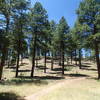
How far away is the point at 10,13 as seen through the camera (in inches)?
787

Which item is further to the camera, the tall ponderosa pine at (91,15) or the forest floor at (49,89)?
the tall ponderosa pine at (91,15)

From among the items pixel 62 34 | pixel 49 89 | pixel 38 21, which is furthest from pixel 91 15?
pixel 49 89

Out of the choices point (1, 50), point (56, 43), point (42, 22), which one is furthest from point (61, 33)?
point (1, 50)

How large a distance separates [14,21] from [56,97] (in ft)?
41.4

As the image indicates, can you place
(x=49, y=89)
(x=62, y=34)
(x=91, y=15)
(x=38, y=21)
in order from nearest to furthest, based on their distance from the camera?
(x=49, y=89) → (x=91, y=15) → (x=38, y=21) → (x=62, y=34)

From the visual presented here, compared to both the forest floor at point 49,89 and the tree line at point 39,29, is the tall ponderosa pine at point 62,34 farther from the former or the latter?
the forest floor at point 49,89

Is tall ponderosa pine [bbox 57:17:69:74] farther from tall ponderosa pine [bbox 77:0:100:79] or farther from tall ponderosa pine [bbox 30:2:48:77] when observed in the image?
tall ponderosa pine [bbox 77:0:100:79]

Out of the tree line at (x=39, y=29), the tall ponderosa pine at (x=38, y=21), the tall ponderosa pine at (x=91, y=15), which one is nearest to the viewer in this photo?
the tree line at (x=39, y=29)

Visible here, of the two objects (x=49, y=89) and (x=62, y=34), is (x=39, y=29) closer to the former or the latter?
(x=62, y=34)

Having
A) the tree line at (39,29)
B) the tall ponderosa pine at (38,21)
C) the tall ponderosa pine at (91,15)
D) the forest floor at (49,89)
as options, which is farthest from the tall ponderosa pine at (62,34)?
the forest floor at (49,89)

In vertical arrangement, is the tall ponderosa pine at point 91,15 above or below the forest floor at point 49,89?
above

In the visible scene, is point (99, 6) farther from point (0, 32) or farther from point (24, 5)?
point (0, 32)

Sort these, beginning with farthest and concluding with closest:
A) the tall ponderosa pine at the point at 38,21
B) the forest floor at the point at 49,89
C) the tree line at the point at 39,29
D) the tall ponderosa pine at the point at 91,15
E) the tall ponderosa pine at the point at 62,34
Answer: the tall ponderosa pine at the point at 62,34 → the tall ponderosa pine at the point at 38,21 → the tall ponderosa pine at the point at 91,15 → the tree line at the point at 39,29 → the forest floor at the point at 49,89

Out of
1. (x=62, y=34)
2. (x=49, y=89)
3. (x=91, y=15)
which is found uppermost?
(x=91, y=15)
